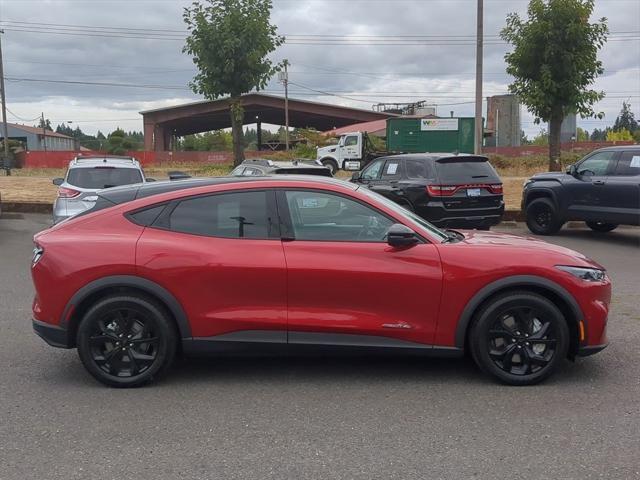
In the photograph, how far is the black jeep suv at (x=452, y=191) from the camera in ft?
37.8

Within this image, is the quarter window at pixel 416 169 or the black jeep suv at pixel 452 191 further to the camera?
the quarter window at pixel 416 169

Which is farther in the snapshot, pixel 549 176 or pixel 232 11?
pixel 232 11

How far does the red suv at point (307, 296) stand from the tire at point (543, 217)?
29.1 feet

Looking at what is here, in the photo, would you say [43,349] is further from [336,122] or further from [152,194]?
[336,122]

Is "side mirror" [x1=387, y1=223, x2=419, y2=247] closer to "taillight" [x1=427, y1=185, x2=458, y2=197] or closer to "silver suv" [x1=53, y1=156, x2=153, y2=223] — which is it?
"taillight" [x1=427, y1=185, x2=458, y2=197]

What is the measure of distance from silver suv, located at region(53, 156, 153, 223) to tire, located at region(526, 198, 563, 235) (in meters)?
7.92

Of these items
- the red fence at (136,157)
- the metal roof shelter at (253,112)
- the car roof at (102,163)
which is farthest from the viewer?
the metal roof shelter at (253,112)

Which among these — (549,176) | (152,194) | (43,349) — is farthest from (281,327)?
(549,176)

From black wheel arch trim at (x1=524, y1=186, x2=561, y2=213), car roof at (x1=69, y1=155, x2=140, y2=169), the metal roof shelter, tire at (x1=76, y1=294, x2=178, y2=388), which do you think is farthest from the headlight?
the metal roof shelter

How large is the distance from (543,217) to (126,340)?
1083 cm

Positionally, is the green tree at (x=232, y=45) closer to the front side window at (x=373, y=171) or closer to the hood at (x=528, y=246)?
the front side window at (x=373, y=171)

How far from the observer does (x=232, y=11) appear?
710 inches

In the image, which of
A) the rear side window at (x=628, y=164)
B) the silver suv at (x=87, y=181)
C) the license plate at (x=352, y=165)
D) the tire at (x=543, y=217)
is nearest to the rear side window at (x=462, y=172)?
the tire at (x=543, y=217)

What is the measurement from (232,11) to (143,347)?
1516 cm
